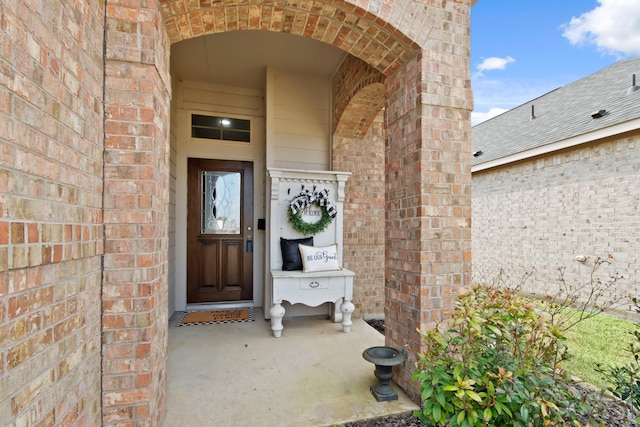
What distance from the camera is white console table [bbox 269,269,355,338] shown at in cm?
329

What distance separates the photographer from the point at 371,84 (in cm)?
312

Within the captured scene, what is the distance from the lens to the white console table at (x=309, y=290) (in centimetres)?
329

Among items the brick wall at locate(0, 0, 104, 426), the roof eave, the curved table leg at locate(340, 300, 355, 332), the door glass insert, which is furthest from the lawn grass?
the door glass insert

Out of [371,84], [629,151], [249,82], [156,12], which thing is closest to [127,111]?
[156,12]

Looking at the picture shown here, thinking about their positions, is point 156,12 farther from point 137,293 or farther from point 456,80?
point 456,80

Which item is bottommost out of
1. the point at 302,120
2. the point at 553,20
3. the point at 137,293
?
the point at 137,293

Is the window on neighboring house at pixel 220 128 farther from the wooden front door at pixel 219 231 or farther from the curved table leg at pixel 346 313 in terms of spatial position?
the curved table leg at pixel 346 313

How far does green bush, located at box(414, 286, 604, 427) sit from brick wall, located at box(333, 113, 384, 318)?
238cm

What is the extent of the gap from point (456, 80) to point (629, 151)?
4.15 meters

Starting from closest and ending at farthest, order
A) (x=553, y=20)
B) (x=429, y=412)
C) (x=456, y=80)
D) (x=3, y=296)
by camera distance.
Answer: (x=3, y=296), (x=429, y=412), (x=456, y=80), (x=553, y=20)

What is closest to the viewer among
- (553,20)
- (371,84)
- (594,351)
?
(594,351)

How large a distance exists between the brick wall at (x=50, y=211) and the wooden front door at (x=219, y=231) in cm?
287

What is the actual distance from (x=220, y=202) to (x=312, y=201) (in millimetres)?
1613

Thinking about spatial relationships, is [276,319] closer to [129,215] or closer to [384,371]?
[384,371]
